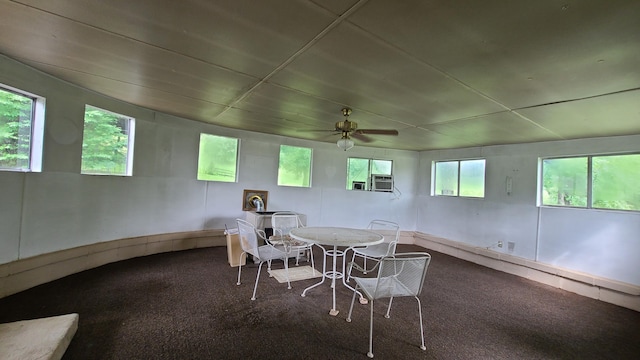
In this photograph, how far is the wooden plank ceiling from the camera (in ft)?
4.87

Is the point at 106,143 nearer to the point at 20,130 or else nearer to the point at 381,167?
the point at 20,130

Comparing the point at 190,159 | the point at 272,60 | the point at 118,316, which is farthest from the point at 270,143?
the point at 118,316

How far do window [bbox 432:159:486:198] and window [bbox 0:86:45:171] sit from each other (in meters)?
7.06

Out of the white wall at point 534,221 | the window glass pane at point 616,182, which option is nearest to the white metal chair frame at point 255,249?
the white wall at point 534,221

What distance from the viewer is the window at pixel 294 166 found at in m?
5.69

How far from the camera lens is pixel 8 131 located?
2572 mm

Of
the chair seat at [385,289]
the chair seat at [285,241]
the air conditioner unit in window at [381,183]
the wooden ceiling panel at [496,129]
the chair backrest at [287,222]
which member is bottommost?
the chair seat at [385,289]

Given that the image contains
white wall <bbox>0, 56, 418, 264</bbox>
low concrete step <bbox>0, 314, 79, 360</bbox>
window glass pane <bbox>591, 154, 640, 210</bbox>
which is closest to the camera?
low concrete step <bbox>0, 314, 79, 360</bbox>

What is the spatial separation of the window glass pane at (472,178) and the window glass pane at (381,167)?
1.66 m

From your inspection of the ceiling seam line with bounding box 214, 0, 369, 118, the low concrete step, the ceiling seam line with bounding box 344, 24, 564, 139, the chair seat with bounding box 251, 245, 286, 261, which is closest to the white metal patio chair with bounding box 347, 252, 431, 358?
the chair seat with bounding box 251, 245, 286, 261

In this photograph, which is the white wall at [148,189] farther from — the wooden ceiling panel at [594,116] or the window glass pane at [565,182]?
the wooden ceiling panel at [594,116]

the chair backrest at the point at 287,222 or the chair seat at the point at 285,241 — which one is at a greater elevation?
the chair backrest at the point at 287,222

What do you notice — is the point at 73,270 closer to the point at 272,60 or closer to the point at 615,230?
the point at 272,60

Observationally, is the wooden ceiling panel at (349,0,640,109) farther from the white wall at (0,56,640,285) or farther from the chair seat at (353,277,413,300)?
the white wall at (0,56,640,285)
